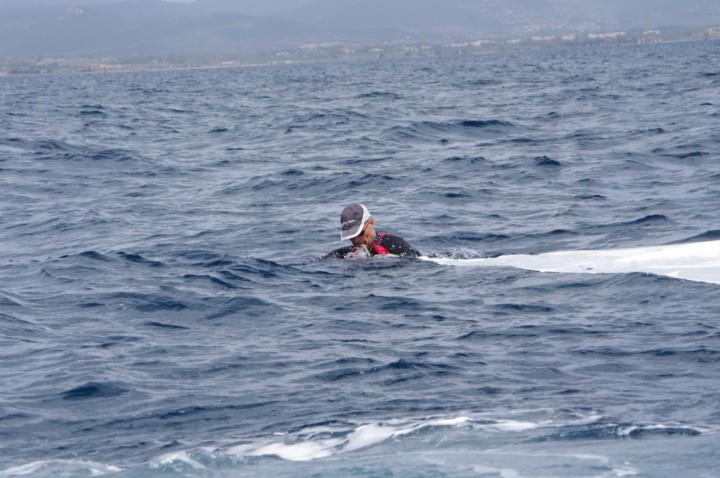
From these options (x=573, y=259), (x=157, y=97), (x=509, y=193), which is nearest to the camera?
(x=573, y=259)

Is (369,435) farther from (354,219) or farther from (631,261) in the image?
(631,261)

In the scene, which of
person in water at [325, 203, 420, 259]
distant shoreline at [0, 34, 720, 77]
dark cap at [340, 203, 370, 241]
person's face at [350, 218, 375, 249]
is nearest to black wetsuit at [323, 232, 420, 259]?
person in water at [325, 203, 420, 259]

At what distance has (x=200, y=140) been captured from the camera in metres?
31.4

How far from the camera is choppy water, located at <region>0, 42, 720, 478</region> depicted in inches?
292

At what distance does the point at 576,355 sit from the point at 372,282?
12.5ft

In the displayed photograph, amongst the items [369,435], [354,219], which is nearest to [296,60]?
[354,219]

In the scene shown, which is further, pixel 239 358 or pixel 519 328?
pixel 519 328

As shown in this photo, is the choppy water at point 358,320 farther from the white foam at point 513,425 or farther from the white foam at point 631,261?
the white foam at point 631,261

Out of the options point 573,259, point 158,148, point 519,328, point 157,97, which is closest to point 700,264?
point 573,259

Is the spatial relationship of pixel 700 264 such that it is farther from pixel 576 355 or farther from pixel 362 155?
pixel 362 155

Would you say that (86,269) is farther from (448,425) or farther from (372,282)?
(448,425)

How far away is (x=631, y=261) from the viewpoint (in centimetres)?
1311

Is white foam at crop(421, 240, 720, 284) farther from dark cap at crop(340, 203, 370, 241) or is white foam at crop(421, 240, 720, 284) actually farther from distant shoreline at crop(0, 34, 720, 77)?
distant shoreline at crop(0, 34, 720, 77)

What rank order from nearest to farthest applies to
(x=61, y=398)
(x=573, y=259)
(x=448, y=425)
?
(x=448, y=425), (x=61, y=398), (x=573, y=259)
